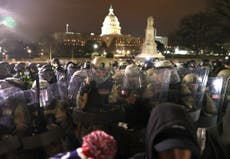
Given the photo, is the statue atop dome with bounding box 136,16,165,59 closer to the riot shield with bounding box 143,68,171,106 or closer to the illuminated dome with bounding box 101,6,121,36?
the riot shield with bounding box 143,68,171,106

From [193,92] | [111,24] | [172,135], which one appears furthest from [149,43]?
[111,24]

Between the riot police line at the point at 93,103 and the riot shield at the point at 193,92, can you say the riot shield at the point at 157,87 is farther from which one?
the riot shield at the point at 193,92

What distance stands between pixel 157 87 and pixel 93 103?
1.28 meters

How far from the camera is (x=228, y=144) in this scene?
3047mm

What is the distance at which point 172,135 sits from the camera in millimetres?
2586

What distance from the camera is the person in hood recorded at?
2516 millimetres

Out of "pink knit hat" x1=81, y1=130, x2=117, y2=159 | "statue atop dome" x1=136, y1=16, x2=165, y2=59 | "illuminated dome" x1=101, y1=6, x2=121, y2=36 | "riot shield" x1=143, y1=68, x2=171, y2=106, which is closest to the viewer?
"pink knit hat" x1=81, y1=130, x2=117, y2=159

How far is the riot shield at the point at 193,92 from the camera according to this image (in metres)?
6.45

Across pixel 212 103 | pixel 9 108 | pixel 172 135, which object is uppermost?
pixel 172 135

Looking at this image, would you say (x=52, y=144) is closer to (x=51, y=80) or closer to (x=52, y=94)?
(x=52, y=94)

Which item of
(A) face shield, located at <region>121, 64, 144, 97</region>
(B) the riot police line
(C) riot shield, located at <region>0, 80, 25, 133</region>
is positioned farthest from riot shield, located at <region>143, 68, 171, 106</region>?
(C) riot shield, located at <region>0, 80, 25, 133</region>

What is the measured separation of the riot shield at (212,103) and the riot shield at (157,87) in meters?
0.73

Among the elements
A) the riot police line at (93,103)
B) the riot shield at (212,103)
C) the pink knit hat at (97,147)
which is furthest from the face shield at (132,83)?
the pink knit hat at (97,147)

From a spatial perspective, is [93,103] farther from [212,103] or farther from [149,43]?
[149,43]
